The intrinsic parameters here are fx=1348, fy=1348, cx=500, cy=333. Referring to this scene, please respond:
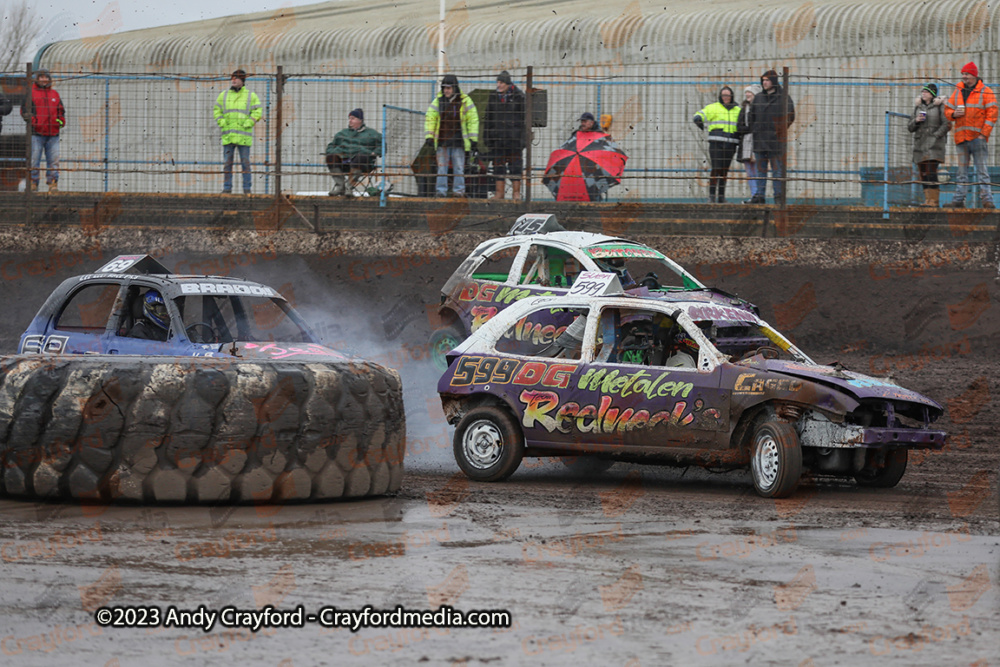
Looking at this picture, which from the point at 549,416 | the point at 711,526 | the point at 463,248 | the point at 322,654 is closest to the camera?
the point at 322,654

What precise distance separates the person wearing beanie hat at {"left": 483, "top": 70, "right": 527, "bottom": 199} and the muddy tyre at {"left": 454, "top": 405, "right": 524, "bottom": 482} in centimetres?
912

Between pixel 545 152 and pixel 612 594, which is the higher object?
pixel 545 152

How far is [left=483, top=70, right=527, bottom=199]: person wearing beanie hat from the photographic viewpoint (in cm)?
1869

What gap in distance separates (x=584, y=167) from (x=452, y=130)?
6.28 ft

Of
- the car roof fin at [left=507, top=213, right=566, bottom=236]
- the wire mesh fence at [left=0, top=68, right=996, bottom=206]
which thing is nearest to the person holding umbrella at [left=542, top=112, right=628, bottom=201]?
the wire mesh fence at [left=0, top=68, right=996, bottom=206]

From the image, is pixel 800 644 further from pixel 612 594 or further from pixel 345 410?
pixel 345 410

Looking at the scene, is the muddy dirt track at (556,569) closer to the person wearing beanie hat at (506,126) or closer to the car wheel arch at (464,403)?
the car wheel arch at (464,403)

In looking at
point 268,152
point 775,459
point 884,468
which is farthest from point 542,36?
point 775,459

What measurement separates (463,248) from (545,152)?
1.87 meters

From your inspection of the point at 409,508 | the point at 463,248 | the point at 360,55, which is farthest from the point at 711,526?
the point at 360,55

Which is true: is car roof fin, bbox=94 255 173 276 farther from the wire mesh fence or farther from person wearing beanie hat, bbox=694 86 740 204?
person wearing beanie hat, bbox=694 86 740 204

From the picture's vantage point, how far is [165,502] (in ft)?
24.9

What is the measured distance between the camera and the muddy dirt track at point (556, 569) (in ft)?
15.9

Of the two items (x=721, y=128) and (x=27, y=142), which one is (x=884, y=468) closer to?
(x=721, y=128)
